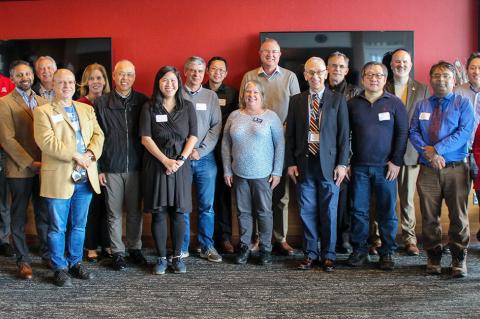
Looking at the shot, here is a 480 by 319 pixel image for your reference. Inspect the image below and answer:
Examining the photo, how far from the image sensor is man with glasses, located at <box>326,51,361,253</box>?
4.20 meters

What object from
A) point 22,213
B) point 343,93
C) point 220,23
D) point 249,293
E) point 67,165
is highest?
point 220,23

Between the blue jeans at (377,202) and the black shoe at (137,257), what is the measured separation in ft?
5.62

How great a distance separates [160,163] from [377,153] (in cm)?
164

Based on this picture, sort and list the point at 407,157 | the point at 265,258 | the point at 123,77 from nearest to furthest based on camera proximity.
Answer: the point at 123,77, the point at 265,258, the point at 407,157

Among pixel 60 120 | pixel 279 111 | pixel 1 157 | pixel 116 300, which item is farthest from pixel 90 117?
pixel 279 111

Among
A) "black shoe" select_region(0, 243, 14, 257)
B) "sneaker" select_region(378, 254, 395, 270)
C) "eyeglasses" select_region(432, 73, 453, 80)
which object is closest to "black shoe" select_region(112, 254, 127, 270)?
"black shoe" select_region(0, 243, 14, 257)

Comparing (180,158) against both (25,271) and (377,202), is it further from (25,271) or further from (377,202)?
(377,202)

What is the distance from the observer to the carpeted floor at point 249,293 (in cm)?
304

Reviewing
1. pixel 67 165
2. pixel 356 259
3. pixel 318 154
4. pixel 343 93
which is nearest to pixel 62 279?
pixel 67 165

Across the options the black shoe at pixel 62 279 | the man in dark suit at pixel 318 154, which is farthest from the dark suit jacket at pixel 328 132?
the black shoe at pixel 62 279

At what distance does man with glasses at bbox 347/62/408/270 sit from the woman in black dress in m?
1.28

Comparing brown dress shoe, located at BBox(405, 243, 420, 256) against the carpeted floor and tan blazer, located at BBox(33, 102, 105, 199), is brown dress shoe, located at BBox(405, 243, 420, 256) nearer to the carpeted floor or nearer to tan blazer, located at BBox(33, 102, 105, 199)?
the carpeted floor

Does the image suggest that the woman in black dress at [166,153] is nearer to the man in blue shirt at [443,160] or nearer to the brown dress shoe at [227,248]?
the brown dress shoe at [227,248]

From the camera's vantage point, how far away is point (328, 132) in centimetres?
375
